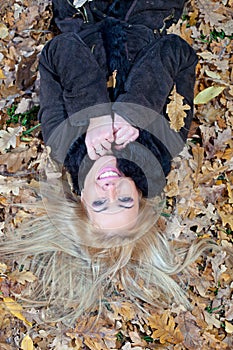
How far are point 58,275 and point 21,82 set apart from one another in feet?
4.83

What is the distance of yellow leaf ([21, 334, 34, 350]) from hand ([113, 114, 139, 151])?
1.43 metres

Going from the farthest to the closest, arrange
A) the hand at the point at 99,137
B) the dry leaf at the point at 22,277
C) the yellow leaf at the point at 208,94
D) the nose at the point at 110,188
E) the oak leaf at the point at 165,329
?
the yellow leaf at the point at 208,94, the dry leaf at the point at 22,277, the oak leaf at the point at 165,329, the hand at the point at 99,137, the nose at the point at 110,188

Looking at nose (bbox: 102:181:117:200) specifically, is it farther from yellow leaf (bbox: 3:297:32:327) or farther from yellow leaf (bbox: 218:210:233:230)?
yellow leaf (bbox: 3:297:32:327)

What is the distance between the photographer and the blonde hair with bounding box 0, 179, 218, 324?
3.55m

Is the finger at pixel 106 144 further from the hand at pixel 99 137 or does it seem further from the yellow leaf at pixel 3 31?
the yellow leaf at pixel 3 31

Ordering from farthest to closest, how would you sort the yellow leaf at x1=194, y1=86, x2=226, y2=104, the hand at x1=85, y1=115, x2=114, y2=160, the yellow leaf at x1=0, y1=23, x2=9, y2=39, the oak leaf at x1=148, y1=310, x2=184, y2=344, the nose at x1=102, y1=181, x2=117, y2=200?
the yellow leaf at x1=0, y1=23, x2=9, y2=39
the yellow leaf at x1=194, y1=86, x2=226, y2=104
the oak leaf at x1=148, y1=310, x2=184, y2=344
the hand at x1=85, y1=115, x2=114, y2=160
the nose at x1=102, y1=181, x2=117, y2=200

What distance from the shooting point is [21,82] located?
4039 millimetres

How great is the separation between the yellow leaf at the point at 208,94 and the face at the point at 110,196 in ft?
3.22

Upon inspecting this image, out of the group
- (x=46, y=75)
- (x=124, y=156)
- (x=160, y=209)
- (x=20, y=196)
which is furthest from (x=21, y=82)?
(x=160, y=209)

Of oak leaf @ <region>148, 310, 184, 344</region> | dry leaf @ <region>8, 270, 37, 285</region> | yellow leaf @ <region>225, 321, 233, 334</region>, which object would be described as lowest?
yellow leaf @ <region>225, 321, 233, 334</region>

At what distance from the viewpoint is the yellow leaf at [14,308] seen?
364 centimetres

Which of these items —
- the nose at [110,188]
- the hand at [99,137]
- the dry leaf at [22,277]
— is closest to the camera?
the nose at [110,188]

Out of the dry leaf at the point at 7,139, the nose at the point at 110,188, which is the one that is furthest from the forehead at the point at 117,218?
the dry leaf at the point at 7,139

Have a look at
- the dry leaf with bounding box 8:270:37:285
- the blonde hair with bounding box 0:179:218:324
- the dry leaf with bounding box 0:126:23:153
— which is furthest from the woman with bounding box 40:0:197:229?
the dry leaf with bounding box 8:270:37:285
